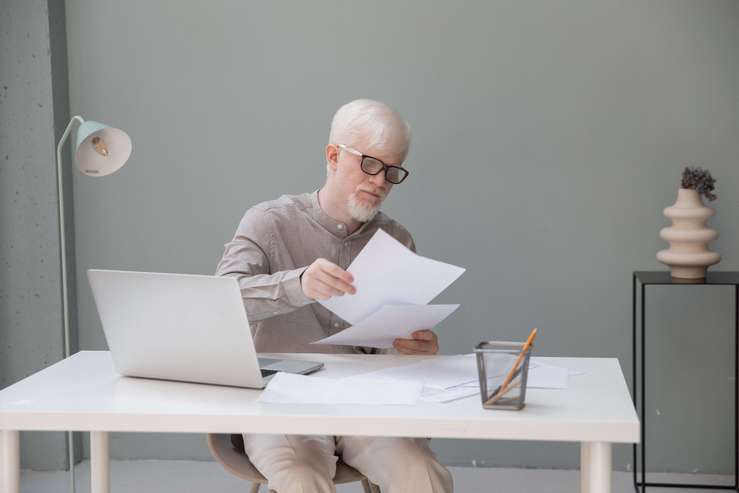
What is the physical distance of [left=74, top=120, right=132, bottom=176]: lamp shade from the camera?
2484 millimetres

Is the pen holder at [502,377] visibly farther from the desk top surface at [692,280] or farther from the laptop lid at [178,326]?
the desk top surface at [692,280]

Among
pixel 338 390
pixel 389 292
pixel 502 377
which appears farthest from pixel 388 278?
pixel 502 377

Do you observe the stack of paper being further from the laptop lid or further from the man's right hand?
the laptop lid

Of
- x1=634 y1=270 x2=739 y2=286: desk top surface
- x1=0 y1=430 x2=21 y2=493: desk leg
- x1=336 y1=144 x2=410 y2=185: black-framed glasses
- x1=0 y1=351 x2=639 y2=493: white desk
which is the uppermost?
x1=336 y1=144 x2=410 y2=185: black-framed glasses

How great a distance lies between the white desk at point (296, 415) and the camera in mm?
1547

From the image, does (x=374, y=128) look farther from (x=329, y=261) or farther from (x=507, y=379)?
(x=507, y=379)

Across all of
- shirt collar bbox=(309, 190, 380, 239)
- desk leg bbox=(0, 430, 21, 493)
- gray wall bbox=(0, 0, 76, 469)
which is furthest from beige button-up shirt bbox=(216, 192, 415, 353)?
gray wall bbox=(0, 0, 76, 469)

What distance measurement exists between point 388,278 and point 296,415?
1.36 ft

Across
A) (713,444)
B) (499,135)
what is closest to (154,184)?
(499,135)

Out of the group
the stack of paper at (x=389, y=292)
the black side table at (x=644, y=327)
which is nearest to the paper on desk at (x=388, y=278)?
the stack of paper at (x=389, y=292)

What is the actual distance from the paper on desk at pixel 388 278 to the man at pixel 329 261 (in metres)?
0.08

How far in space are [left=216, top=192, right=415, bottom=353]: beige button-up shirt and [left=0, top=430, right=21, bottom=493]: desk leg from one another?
2.38ft

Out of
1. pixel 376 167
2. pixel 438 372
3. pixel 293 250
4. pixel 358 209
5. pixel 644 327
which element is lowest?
pixel 644 327

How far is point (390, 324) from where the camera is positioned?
79.3 inches
